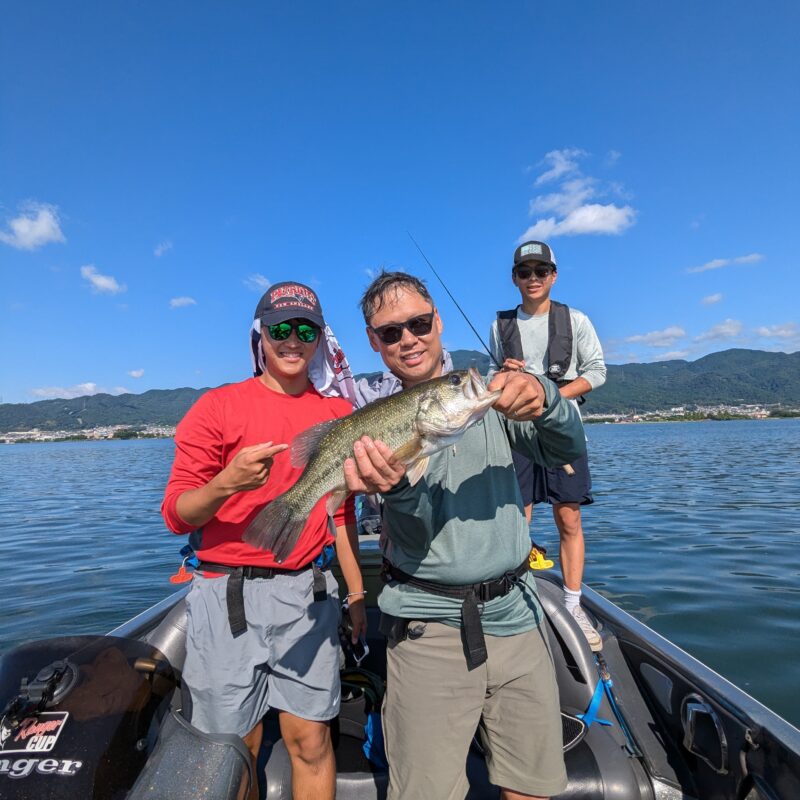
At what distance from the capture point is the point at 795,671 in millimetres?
→ 5887

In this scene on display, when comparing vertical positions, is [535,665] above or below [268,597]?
below

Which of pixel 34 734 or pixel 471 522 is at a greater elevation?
pixel 471 522

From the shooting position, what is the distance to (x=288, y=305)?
3.37m

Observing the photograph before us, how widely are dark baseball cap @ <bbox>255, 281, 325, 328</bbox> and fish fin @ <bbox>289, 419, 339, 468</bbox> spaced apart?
769 millimetres

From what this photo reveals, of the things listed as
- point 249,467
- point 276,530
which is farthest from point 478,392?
point 276,530

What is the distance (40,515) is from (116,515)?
306 cm

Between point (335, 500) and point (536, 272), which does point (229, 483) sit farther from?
point (536, 272)

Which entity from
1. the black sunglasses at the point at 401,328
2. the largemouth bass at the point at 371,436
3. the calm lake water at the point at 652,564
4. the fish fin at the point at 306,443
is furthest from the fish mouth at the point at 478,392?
the calm lake water at the point at 652,564

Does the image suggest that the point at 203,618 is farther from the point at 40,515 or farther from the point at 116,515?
the point at 40,515

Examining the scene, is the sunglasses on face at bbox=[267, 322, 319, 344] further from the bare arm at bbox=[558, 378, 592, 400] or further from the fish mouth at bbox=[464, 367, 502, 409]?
the bare arm at bbox=[558, 378, 592, 400]

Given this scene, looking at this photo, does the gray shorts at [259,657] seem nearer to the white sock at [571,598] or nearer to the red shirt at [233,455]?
the red shirt at [233,455]

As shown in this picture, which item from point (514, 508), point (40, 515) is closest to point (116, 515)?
point (40, 515)

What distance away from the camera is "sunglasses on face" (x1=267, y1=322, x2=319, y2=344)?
11.1 feet

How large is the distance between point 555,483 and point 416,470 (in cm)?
331
